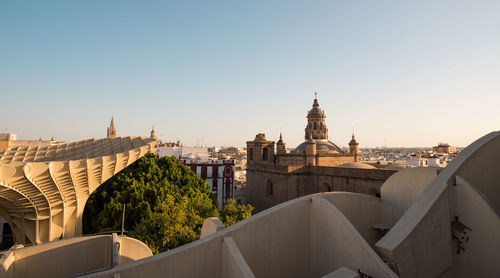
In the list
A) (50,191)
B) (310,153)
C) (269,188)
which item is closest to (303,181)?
(310,153)

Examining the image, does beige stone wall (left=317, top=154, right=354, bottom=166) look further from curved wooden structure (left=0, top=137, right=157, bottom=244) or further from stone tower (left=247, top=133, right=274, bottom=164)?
curved wooden structure (left=0, top=137, right=157, bottom=244)

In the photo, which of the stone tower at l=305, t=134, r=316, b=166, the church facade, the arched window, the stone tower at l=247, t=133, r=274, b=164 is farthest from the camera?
the stone tower at l=247, t=133, r=274, b=164

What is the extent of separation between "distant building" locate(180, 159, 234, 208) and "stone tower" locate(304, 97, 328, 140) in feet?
42.1

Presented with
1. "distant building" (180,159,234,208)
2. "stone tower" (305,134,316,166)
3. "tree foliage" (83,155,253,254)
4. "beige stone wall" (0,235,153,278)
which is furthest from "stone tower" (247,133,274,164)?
"beige stone wall" (0,235,153,278)

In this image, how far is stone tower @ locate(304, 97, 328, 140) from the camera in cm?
4038

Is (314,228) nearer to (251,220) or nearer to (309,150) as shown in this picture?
(251,220)

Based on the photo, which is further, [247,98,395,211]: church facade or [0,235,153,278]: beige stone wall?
[247,98,395,211]: church facade

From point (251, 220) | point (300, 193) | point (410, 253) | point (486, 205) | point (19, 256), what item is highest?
point (486, 205)

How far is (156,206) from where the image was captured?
17500 millimetres

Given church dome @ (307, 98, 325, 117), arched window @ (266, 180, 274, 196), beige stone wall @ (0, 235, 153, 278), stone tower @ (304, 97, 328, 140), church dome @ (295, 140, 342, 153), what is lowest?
arched window @ (266, 180, 274, 196)

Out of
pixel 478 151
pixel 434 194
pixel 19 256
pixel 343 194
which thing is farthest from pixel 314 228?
pixel 19 256

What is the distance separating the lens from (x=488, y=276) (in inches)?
286

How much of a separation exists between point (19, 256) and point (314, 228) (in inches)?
339

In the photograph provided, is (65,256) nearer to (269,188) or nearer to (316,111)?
(269,188)
